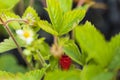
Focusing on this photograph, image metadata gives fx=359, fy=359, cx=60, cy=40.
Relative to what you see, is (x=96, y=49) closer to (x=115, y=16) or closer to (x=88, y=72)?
(x=88, y=72)

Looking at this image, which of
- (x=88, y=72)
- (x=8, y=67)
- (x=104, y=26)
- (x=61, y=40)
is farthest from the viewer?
(x=104, y=26)

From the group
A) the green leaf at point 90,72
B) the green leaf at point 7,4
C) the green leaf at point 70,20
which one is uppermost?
the green leaf at point 7,4

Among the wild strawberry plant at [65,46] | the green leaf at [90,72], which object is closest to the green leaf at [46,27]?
the wild strawberry plant at [65,46]

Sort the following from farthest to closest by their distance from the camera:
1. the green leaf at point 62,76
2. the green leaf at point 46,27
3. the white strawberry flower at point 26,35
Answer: the white strawberry flower at point 26,35, the green leaf at point 46,27, the green leaf at point 62,76

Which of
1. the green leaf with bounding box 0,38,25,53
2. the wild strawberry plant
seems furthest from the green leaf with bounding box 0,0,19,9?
the green leaf with bounding box 0,38,25,53

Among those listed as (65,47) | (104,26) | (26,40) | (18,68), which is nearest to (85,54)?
(65,47)

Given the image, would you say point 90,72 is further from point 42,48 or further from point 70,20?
point 42,48

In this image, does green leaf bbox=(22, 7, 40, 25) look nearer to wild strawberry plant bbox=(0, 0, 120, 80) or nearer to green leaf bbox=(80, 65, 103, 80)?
wild strawberry plant bbox=(0, 0, 120, 80)

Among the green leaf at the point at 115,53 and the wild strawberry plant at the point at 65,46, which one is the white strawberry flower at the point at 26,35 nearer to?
the wild strawberry plant at the point at 65,46
